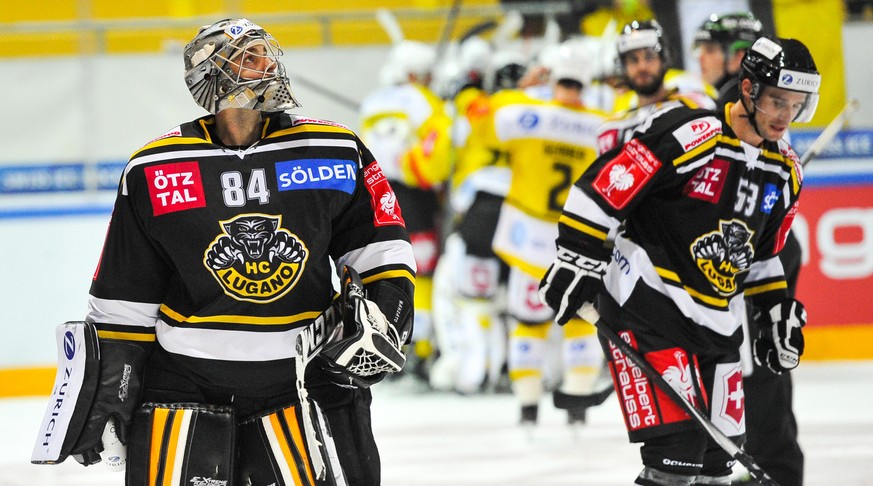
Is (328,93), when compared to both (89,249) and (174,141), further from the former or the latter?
(174,141)

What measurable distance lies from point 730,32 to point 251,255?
2714mm

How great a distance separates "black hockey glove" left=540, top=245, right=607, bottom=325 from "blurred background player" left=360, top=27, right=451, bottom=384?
13.7ft

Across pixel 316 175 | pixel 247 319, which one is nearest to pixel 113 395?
pixel 247 319

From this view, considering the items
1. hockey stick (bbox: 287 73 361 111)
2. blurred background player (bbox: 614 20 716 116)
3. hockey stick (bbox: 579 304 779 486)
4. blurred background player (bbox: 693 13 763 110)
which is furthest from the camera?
hockey stick (bbox: 287 73 361 111)

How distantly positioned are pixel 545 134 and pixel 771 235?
9.47 feet

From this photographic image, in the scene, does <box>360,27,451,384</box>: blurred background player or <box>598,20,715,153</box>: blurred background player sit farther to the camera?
<box>360,27,451,384</box>: blurred background player

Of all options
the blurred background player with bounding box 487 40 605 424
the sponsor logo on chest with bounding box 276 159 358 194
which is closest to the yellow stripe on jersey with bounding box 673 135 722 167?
the sponsor logo on chest with bounding box 276 159 358 194

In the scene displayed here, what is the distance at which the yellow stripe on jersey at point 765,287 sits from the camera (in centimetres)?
364

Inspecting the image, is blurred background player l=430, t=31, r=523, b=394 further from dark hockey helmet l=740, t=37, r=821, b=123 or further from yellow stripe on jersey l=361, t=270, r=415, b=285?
yellow stripe on jersey l=361, t=270, r=415, b=285

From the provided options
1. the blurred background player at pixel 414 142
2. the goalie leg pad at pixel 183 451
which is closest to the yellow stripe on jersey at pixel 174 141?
the goalie leg pad at pixel 183 451

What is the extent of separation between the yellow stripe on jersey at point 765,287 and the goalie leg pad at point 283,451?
62.9 inches

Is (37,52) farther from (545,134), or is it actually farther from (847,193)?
(847,193)

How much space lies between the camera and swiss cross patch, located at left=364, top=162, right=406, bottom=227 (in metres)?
2.64

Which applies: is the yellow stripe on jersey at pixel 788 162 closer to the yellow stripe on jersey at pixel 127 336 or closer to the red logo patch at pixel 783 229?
the red logo patch at pixel 783 229
